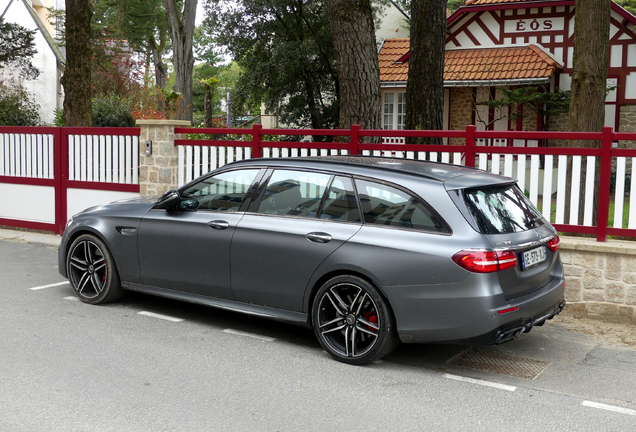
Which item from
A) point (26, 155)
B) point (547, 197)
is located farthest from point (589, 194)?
point (26, 155)

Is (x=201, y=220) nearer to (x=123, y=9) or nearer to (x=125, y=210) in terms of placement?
(x=125, y=210)

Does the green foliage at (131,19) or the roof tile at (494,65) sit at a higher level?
the green foliage at (131,19)

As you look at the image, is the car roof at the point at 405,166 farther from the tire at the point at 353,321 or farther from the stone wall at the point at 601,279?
the stone wall at the point at 601,279

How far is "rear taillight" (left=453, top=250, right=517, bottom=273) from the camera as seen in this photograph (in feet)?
15.7

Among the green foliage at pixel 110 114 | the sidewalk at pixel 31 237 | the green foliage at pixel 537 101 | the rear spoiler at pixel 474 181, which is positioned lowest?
the sidewalk at pixel 31 237

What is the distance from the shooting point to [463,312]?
4.84 meters

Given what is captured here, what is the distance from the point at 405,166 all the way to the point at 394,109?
20283 millimetres

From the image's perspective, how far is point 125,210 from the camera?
6801mm

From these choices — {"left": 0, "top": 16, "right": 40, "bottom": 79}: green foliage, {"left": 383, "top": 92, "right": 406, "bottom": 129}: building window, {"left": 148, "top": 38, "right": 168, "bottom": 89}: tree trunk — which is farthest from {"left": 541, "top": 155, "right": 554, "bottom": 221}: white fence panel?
{"left": 148, "top": 38, "right": 168, "bottom": 89}: tree trunk

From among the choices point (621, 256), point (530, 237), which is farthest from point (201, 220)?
point (621, 256)

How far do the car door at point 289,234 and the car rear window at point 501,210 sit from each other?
91 cm

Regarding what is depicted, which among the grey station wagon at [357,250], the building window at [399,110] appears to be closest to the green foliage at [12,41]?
the building window at [399,110]

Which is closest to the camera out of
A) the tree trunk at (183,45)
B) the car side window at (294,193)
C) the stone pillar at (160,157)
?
the car side window at (294,193)

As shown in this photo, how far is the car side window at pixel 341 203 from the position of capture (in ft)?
17.9
